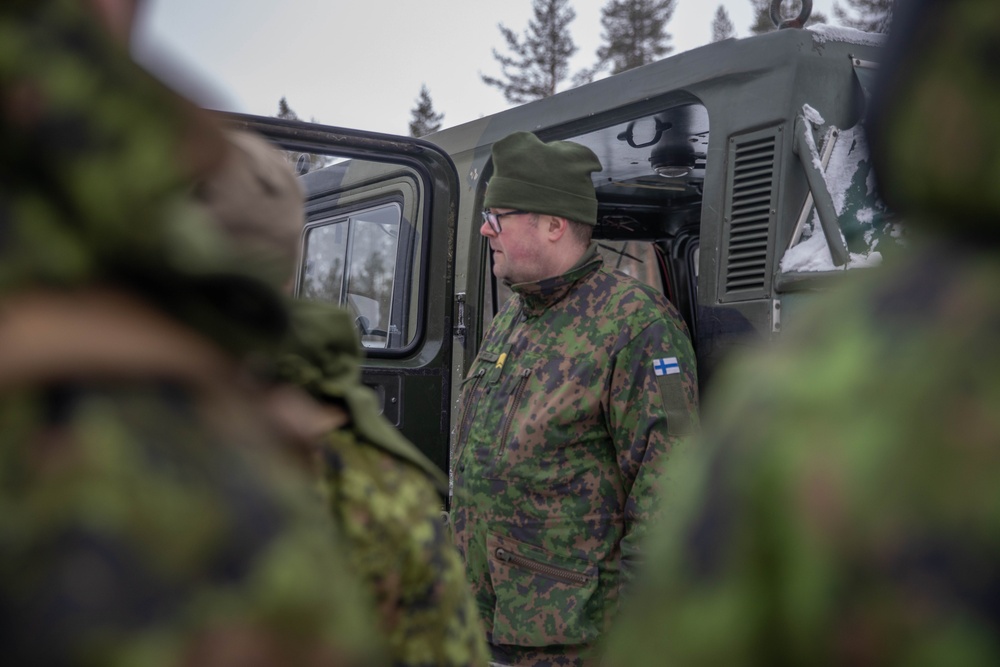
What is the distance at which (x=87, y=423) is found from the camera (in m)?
0.56

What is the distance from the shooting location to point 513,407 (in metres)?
2.99

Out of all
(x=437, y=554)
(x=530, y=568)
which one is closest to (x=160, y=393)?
(x=437, y=554)

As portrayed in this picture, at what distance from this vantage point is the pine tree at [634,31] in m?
29.2

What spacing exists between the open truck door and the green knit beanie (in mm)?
219

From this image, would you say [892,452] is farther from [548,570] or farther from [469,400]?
[469,400]

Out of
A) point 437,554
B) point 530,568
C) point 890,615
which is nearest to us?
point 890,615

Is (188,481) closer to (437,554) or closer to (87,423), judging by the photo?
(87,423)

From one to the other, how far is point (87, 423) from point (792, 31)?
2708 mm

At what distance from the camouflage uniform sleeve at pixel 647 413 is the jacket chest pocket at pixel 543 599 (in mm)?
153

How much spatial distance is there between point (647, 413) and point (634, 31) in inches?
1118

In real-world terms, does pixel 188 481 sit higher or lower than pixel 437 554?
higher

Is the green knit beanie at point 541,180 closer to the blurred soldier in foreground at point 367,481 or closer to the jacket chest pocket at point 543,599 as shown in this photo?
the jacket chest pocket at point 543,599

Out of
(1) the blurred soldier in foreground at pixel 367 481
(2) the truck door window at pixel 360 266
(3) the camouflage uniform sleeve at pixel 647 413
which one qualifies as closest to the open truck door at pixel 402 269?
(2) the truck door window at pixel 360 266

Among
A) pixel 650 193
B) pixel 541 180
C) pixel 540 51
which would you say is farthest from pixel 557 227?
pixel 540 51
